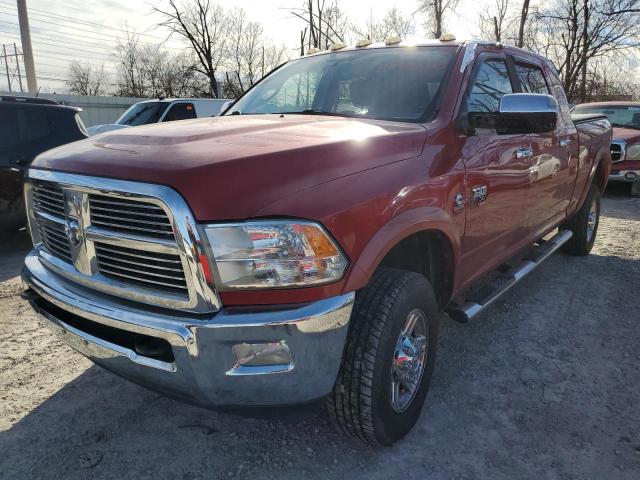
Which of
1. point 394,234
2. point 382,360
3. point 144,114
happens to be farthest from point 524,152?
point 144,114

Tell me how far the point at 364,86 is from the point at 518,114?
2.97 ft

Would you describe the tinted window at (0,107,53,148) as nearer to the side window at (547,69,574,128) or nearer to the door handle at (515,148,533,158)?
the door handle at (515,148,533,158)

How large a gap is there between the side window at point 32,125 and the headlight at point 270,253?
508cm

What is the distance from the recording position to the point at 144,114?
1099 cm

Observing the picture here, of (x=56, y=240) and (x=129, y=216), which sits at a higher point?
(x=129, y=216)

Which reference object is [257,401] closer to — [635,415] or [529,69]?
[635,415]

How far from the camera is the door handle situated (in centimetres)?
324

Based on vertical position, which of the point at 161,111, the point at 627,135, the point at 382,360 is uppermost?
the point at 161,111

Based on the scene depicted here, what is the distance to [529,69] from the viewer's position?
13.1 ft

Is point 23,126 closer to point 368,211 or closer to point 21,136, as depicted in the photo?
point 21,136

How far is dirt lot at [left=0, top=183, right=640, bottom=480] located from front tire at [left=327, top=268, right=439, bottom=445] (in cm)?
18

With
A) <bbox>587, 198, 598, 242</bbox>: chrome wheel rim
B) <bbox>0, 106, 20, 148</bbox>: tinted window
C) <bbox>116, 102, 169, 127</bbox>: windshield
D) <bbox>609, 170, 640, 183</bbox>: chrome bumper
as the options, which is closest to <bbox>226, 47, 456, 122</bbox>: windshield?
<bbox>0, 106, 20, 148</bbox>: tinted window

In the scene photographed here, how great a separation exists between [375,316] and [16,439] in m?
1.82

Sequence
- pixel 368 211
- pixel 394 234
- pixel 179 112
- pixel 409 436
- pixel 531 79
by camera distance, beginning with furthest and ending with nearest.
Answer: pixel 179 112
pixel 531 79
pixel 409 436
pixel 394 234
pixel 368 211
